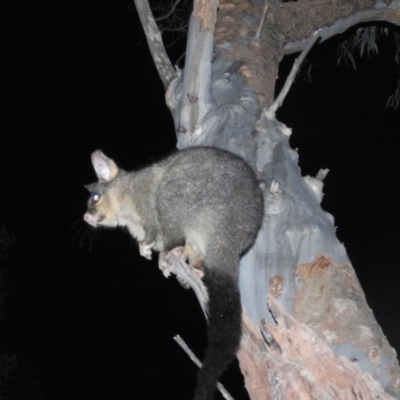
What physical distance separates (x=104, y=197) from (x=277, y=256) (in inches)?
74.4

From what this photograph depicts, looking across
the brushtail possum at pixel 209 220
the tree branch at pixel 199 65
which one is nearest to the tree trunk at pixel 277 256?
the tree branch at pixel 199 65

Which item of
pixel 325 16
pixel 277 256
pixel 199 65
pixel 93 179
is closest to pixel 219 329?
pixel 277 256

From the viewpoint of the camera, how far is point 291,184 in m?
3.91

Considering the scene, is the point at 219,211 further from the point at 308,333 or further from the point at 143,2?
the point at 143,2

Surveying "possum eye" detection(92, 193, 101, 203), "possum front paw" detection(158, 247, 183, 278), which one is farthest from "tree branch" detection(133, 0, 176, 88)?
"possum front paw" detection(158, 247, 183, 278)

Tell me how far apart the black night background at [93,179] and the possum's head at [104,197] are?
13203 millimetres

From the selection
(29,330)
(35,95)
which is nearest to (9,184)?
(35,95)

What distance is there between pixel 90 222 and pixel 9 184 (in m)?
16.0

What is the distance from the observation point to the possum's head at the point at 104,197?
504 centimetres

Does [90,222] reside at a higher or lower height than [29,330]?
higher

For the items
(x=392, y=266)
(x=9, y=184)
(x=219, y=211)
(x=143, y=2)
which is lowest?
(x=392, y=266)

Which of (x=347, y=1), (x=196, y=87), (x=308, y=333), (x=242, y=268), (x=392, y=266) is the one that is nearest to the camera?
(x=308, y=333)

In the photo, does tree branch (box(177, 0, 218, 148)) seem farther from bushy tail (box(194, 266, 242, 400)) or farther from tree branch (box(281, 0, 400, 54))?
tree branch (box(281, 0, 400, 54))

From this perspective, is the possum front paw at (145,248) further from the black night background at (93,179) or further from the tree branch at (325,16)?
the black night background at (93,179)
